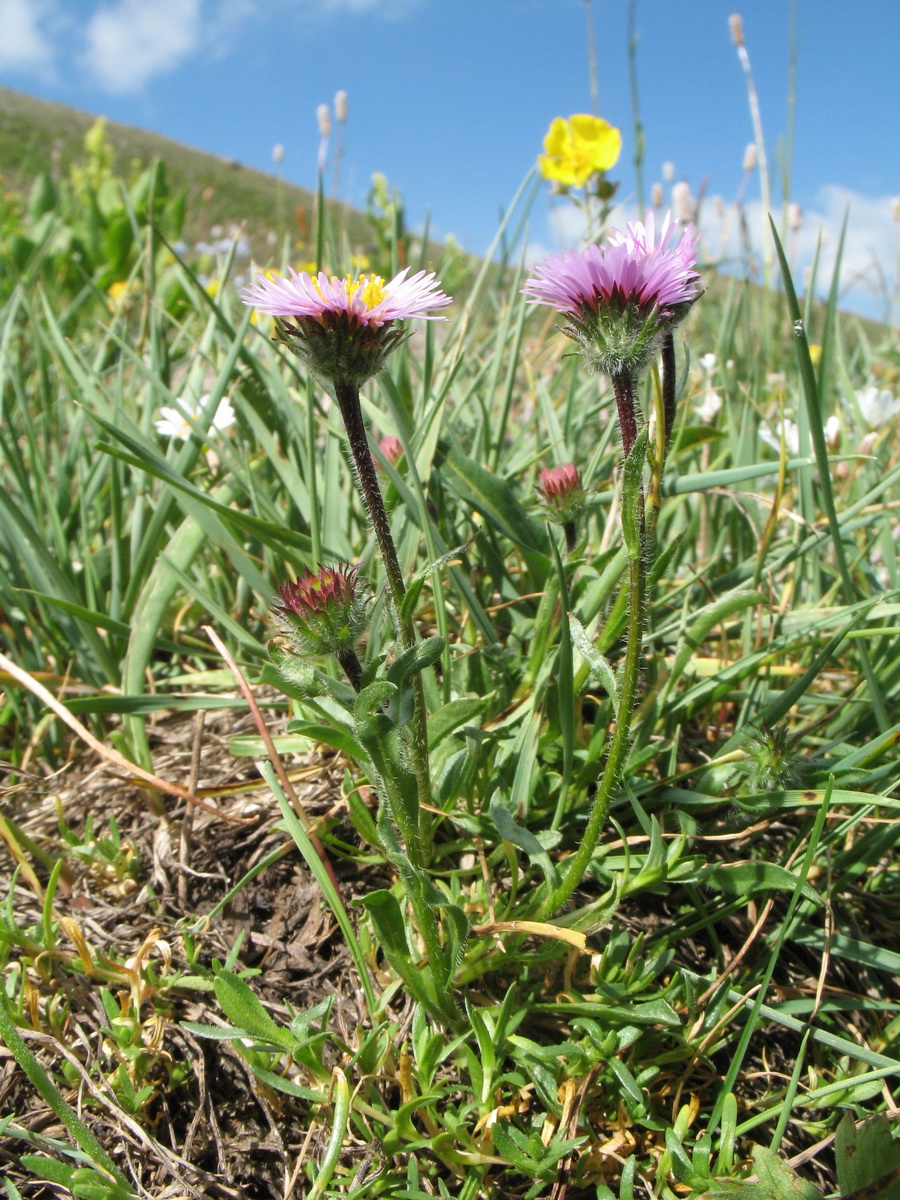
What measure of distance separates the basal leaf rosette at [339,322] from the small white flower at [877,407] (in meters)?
1.79

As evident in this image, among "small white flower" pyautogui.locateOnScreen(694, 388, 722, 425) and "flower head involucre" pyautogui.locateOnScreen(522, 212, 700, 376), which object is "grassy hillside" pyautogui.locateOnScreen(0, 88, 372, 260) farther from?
"flower head involucre" pyautogui.locateOnScreen(522, 212, 700, 376)

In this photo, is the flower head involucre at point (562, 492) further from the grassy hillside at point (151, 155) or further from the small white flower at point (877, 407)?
the grassy hillside at point (151, 155)

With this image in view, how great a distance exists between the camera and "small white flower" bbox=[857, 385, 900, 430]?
2.29m

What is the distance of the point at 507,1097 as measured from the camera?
3.64ft

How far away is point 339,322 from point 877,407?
6.37 feet

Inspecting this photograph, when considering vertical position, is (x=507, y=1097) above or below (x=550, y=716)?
below

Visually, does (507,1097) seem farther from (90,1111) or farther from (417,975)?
(90,1111)

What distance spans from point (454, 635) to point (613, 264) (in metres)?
0.85

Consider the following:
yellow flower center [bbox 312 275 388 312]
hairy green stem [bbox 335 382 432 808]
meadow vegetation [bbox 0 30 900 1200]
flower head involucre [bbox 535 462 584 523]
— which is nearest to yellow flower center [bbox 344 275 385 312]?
yellow flower center [bbox 312 275 388 312]

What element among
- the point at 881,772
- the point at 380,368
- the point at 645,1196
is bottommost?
the point at 645,1196

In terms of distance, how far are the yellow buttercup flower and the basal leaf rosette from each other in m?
2.12

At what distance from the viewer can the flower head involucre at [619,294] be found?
0.94 metres

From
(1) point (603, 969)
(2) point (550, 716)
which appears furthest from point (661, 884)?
(2) point (550, 716)

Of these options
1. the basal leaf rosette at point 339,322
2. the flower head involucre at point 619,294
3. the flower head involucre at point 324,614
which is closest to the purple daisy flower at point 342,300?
the basal leaf rosette at point 339,322
